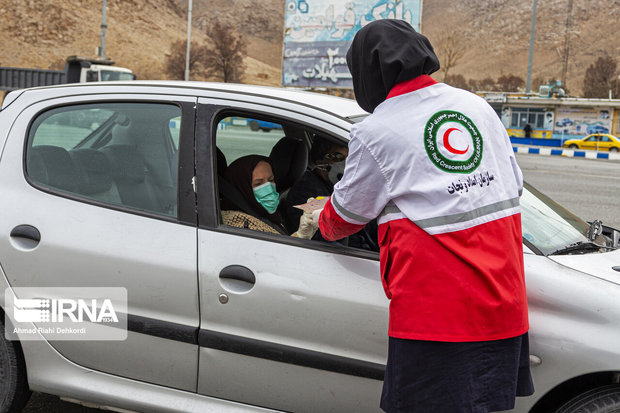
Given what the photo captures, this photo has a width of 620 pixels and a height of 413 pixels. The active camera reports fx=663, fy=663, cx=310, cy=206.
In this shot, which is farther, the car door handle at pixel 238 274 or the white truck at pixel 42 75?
the white truck at pixel 42 75

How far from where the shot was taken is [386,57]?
1897 millimetres

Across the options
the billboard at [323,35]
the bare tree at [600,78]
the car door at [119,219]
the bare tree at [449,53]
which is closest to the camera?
the car door at [119,219]

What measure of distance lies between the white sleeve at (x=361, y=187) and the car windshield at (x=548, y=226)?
79 cm

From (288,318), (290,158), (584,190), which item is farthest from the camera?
(584,190)

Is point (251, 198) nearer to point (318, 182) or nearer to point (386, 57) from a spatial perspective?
point (318, 182)

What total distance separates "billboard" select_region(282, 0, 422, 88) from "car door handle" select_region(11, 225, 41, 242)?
32344 millimetres

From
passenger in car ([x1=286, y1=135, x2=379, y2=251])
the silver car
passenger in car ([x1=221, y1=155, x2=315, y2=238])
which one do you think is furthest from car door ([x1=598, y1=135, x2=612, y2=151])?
passenger in car ([x1=221, y1=155, x2=315, y2=238])

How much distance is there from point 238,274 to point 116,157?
858 millimetres

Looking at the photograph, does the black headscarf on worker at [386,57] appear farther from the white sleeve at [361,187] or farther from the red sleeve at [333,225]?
the red sleeve at [333,225]

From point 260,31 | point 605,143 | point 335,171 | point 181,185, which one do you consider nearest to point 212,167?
point 181,185

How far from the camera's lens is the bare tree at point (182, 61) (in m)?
80.4

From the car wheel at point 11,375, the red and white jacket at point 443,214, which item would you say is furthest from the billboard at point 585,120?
the red and white jacket at point 443,214

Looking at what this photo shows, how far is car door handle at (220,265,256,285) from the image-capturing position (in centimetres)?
249

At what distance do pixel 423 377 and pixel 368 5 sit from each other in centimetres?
3521
